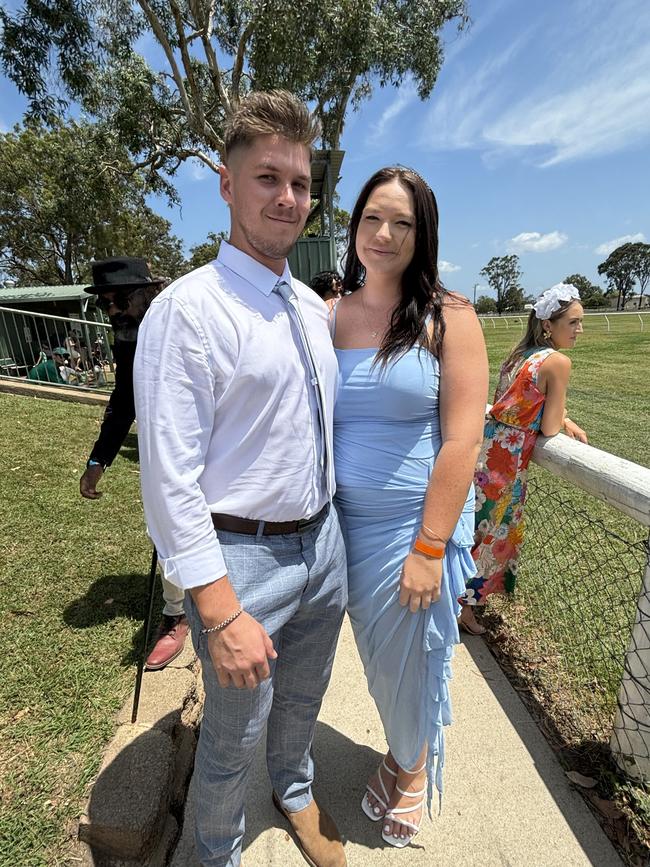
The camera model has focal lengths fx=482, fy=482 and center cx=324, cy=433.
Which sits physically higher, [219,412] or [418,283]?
[418,283]

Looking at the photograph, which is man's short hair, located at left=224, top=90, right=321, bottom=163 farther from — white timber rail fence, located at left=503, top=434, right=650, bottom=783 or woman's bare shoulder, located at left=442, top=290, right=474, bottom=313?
white timber rail fence, located at left=503, top=434, right=650, bottom=783

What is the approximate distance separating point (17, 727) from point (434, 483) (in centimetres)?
191

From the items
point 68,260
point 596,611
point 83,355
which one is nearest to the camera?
point 596,611

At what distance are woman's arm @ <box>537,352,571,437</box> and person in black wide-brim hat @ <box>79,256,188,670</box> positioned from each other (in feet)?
6.84

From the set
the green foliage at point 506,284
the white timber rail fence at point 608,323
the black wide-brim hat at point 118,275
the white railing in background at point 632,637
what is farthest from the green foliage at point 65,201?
the green foliage at point 506,284

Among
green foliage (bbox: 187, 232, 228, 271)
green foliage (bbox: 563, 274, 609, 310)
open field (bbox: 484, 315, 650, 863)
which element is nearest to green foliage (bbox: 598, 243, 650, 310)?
green foliage (bbox: 563, 274, 609, 310)

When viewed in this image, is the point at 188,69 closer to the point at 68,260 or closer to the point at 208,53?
the point at 208,53

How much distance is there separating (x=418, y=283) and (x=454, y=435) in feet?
1.63

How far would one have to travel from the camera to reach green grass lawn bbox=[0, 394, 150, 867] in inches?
65.1

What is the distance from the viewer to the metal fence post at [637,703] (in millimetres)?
1662

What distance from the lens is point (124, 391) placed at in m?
2.49

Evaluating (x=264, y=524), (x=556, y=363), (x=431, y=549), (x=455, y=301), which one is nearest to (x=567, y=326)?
(x=556, y=363)

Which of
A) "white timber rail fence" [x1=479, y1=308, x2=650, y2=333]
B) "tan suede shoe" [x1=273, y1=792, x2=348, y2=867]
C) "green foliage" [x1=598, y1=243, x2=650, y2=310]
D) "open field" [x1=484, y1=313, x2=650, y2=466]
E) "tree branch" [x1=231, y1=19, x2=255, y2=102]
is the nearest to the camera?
"tan suede shoe" [x1=273, y1=792, x2=348, y2=867]

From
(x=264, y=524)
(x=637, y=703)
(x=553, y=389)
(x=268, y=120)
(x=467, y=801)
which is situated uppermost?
(x=268, y=120)
